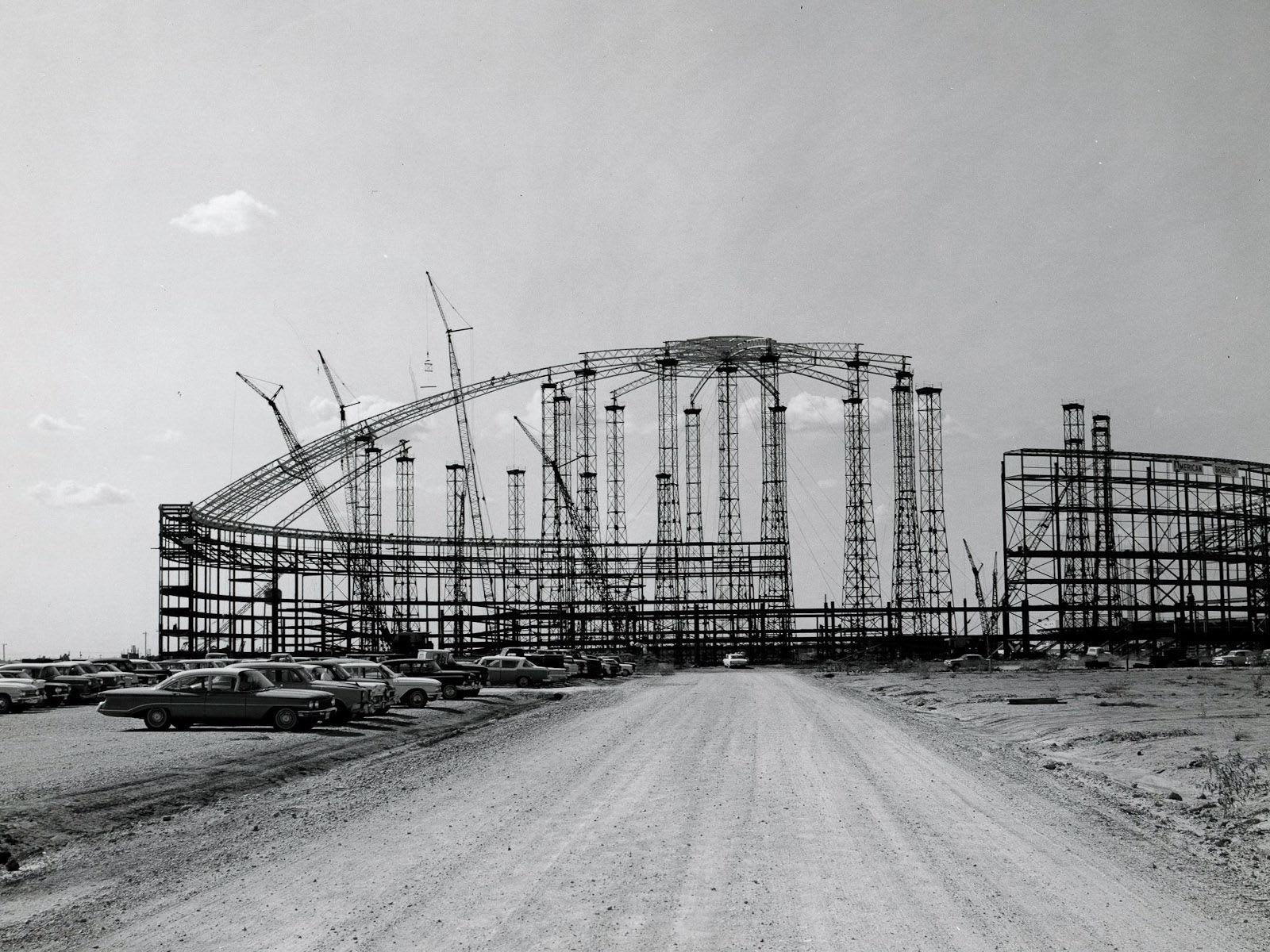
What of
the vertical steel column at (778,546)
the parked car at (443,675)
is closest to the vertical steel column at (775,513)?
the vertical steel column at (778,546)

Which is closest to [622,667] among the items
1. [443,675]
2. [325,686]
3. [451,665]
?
[451,665]

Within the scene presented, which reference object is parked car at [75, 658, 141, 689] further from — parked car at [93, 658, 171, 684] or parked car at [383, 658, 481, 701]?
parked car at [383, 658, 481, 701]

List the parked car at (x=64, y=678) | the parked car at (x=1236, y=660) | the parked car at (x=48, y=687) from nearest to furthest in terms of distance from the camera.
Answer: the parked car at (x=48, y=687) < the parked car at (x=64, y=678) < the parked car at (x=1236, y=660)

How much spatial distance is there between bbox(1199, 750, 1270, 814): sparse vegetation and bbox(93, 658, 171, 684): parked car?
3369cm

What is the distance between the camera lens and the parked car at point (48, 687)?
36000mm

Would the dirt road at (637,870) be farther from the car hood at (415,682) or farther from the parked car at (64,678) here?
the parked car at (64,678)

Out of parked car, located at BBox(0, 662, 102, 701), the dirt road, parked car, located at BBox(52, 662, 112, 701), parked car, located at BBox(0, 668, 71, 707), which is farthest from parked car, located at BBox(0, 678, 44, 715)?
the dirt road

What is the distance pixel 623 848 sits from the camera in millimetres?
11719

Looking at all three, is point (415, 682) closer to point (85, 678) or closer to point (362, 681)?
point (362, 681)

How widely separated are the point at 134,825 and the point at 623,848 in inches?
256

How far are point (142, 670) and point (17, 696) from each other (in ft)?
37.3

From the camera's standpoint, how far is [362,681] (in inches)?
1222

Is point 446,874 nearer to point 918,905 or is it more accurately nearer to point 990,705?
point 918,905

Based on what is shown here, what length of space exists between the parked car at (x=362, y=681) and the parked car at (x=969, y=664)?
4361 cm
